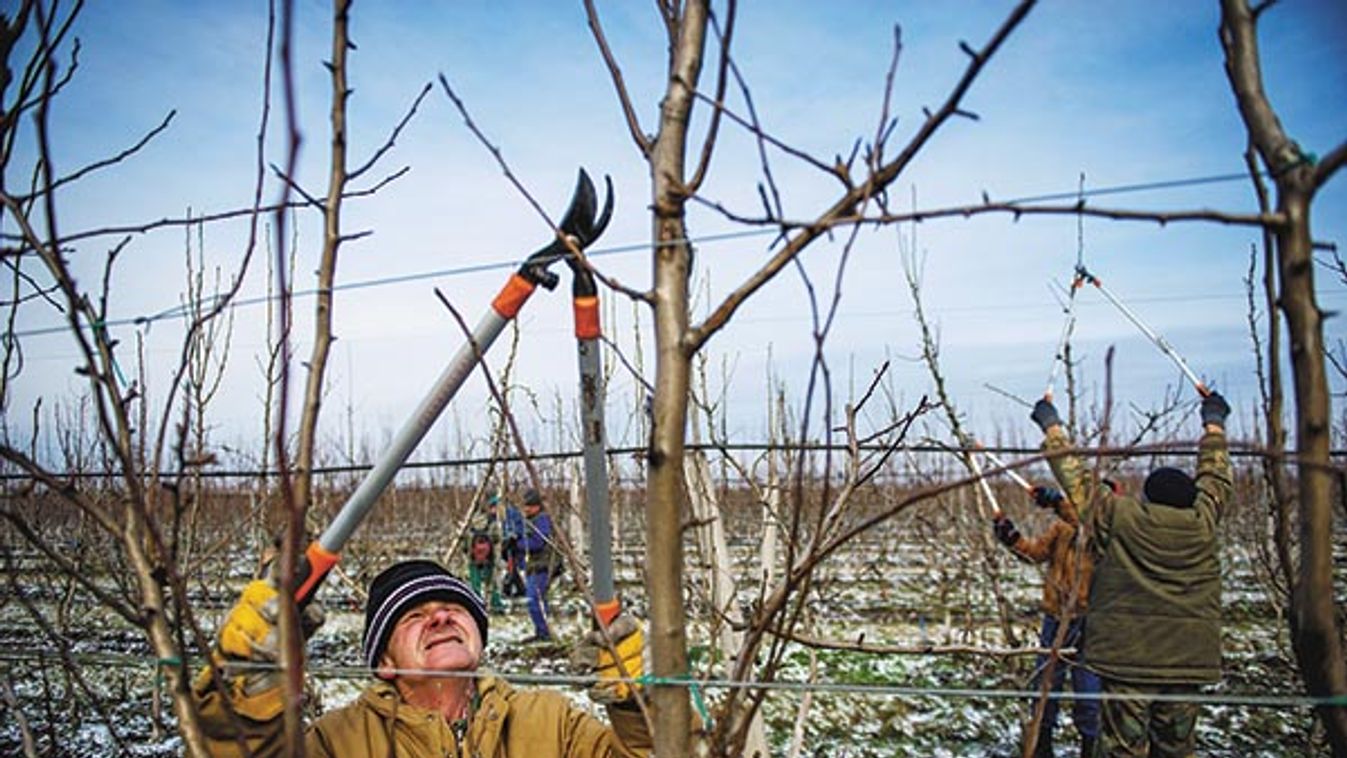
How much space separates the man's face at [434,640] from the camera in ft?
6.68

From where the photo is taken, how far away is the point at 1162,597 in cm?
439

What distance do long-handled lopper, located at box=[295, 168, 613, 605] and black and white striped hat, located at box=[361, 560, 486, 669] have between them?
893 millimetres

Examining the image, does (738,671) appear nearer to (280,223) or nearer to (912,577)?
(280,223)

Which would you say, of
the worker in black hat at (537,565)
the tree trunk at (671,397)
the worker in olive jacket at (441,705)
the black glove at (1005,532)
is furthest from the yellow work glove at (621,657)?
the worker in black hat at (537,565)

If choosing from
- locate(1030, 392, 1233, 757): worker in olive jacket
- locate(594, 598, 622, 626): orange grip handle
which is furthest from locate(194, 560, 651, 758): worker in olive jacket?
locate(1030, 392, 1233, 757): worker in olive jacket

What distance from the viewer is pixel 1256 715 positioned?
6453 mm

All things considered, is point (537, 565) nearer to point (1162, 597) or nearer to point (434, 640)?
point (1162, 597)

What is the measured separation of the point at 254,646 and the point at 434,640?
2.47ft

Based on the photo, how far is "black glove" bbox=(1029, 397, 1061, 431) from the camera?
4812 millimetres

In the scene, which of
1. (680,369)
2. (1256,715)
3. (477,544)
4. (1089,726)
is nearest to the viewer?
(680,369)

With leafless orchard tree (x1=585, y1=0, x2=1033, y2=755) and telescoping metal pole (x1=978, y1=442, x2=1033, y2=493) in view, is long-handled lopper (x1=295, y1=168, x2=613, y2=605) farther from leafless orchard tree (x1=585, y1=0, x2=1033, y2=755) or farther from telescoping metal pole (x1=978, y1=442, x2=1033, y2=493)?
telescoping metal pole (x1=978, y1=442, x2=1033, y2=493)

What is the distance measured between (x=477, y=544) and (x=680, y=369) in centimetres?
1064

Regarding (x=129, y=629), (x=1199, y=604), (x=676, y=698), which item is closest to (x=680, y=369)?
(x=676, y=698)

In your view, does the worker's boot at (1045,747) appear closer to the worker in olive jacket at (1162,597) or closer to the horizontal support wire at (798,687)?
the worker in olive jacket at (1162,597)
